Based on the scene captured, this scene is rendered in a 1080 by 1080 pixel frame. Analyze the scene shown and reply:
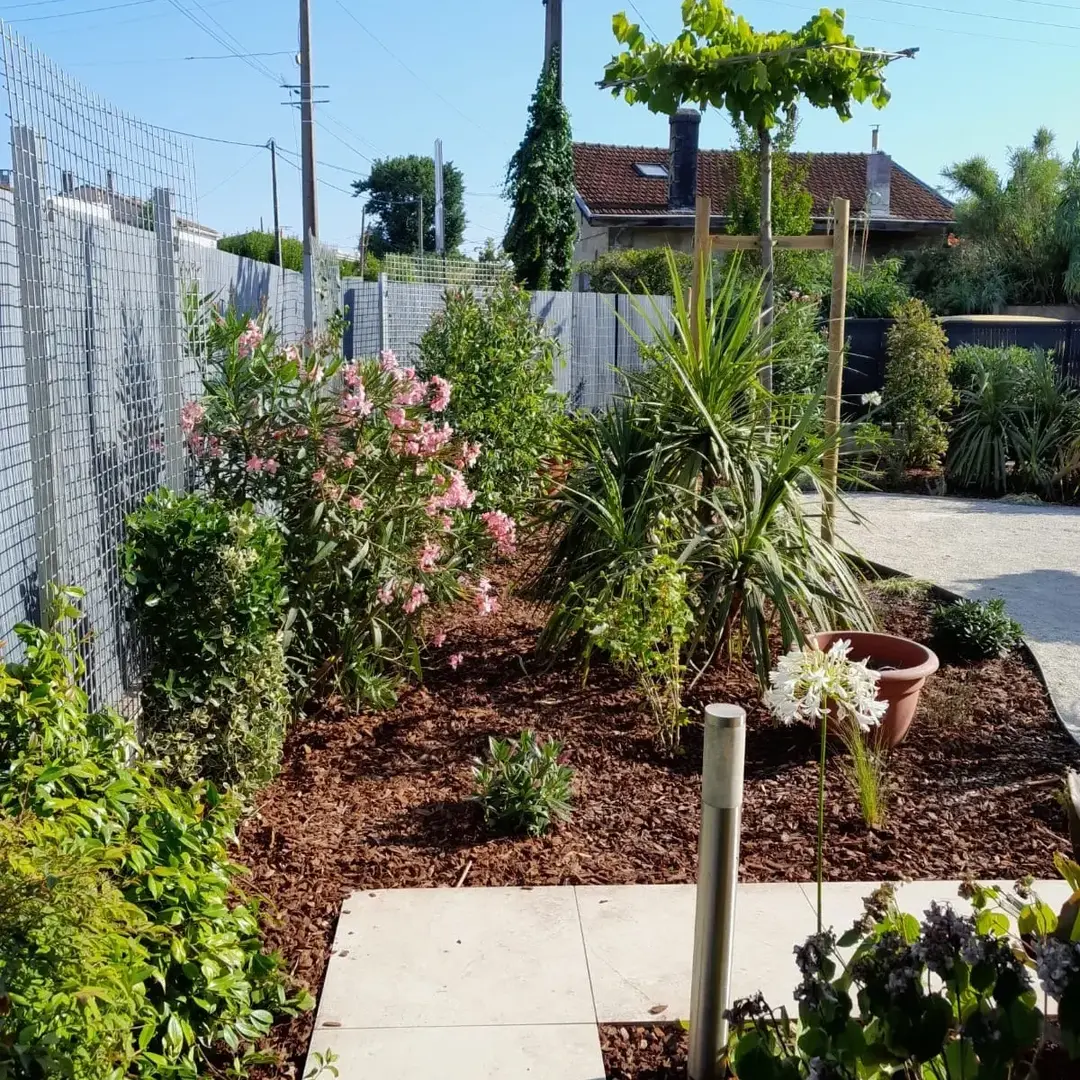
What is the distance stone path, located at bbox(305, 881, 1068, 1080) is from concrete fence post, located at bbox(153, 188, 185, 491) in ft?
6.39

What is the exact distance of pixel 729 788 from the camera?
2.38m

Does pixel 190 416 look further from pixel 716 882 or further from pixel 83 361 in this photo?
pixel 716 882

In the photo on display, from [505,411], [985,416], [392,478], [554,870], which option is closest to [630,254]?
[985,416]

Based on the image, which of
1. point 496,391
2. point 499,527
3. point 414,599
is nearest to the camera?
point 414,599

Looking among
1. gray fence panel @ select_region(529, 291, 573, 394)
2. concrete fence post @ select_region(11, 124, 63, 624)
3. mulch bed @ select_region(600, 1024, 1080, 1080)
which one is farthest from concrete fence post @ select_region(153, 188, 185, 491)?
gray fence panel @ select_region(529, 291, 573, 394)

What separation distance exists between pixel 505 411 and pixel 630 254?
14.2 meters

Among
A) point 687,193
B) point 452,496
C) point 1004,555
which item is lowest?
point 1004,555

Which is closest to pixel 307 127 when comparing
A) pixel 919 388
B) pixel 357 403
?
pixel 919 388

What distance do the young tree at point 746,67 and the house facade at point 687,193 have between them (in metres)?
16.7

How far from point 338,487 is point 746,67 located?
3154mm

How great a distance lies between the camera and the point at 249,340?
4.67 m

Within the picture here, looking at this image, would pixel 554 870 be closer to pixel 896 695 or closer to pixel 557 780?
pixel 557 780

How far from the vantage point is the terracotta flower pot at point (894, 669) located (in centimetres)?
432

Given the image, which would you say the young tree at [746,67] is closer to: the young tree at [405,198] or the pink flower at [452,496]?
the pink flower at [452,496]
